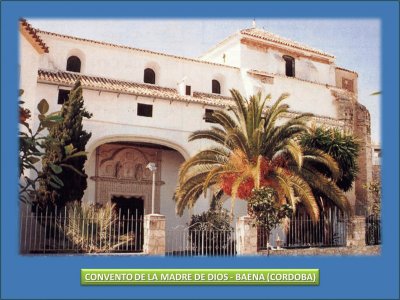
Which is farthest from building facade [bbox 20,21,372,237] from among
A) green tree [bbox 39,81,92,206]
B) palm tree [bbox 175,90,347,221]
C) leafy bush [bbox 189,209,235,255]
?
palm tree [bbox 175,90,347,221]

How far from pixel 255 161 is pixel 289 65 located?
27.2ft

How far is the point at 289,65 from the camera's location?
21.0 metres

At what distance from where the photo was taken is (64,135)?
13.5m

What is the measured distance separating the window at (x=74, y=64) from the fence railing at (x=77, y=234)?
259 inches

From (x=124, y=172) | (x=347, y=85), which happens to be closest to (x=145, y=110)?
(x=124, y=172)

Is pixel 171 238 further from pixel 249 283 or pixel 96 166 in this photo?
pixel 249 283

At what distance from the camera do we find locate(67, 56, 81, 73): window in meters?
17.2

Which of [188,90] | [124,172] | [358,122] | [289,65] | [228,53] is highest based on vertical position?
[228,53]

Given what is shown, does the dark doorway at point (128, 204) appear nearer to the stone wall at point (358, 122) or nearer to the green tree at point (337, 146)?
the green tree at point (337, 146)

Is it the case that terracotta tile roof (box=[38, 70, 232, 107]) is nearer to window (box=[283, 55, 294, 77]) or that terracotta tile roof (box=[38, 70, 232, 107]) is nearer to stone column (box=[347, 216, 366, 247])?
window (box=[283, 55, 294, 77])

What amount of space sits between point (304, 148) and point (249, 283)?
805cm

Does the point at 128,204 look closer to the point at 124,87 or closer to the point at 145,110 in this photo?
the point at 145,110
